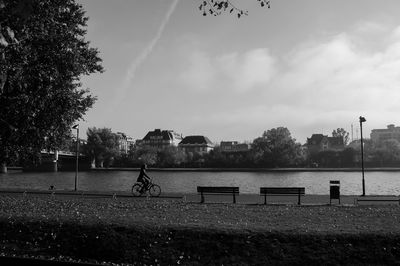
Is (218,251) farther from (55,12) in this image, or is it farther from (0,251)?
(55,12)

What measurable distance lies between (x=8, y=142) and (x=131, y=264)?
15.0 meters

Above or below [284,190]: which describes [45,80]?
above

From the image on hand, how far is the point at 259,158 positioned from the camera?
15012 cm

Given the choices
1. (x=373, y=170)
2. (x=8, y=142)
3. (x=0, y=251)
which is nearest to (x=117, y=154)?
(x=373, y=170)

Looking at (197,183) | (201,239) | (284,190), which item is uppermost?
(284,190)

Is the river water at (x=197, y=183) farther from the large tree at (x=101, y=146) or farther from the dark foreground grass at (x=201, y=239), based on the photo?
the large tree at (x=101, y=146)

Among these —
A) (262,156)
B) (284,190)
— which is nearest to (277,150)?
(262,156)

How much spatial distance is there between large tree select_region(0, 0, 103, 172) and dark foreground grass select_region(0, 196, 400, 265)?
8.05 metres

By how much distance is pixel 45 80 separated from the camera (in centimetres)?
2217

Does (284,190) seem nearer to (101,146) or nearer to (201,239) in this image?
(201,239)

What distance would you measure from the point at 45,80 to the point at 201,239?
44.6 ft

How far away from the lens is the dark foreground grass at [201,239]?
1141 centimetres

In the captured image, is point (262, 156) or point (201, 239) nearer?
point (201, 239)

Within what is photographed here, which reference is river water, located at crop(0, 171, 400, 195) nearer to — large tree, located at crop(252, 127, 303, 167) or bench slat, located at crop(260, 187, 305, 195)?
bench slat, located at crop(260, 187, 305, 195)
